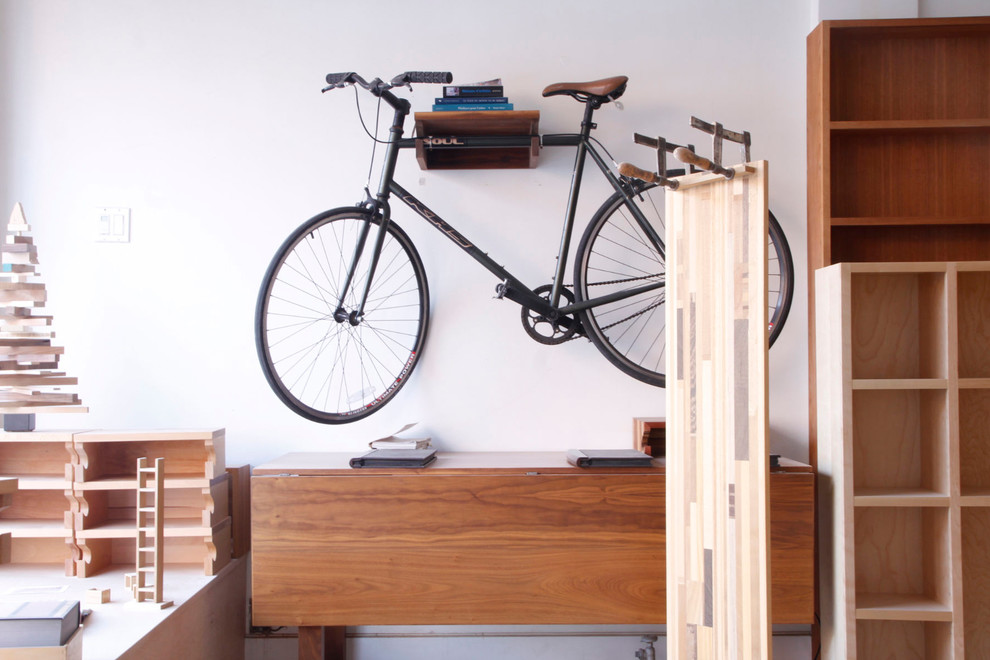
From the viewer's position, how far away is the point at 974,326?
Answer: 1.81 metres

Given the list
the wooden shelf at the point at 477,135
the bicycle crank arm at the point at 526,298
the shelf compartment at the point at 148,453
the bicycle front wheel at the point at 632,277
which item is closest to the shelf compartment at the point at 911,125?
the bicycle front wheel at the point at 632,277

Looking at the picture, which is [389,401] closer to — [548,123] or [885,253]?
[548,123]

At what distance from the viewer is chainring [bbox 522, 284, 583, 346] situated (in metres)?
2.03

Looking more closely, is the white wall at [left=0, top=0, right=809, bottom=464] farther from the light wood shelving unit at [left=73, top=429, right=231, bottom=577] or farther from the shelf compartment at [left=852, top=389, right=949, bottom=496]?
the shelf compartment at [left=852, top=389, right=949, bottom=496]

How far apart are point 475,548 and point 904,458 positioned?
1307 mm

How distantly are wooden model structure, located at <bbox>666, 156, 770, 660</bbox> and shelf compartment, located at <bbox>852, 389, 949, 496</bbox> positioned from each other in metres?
0.83

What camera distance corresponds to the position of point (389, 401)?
2.12 m

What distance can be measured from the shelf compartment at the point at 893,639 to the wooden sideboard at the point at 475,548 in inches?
11.7

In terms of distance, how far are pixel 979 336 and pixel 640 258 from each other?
1020 millimetres

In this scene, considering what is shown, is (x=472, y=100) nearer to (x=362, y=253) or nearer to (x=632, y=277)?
(x=362, y=253)

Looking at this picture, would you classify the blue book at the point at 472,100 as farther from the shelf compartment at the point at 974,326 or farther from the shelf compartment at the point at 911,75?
the shelf compartment at the point at 974,326

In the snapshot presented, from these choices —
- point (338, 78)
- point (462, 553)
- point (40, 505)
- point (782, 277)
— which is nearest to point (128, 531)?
point (40, 505)

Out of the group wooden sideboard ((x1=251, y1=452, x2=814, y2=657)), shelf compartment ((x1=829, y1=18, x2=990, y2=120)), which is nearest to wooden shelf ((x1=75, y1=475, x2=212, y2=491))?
wooden sideboard ((x1=251, y1=452, x2=814, y2=657))

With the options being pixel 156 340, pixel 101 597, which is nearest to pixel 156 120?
pixel 156 340
